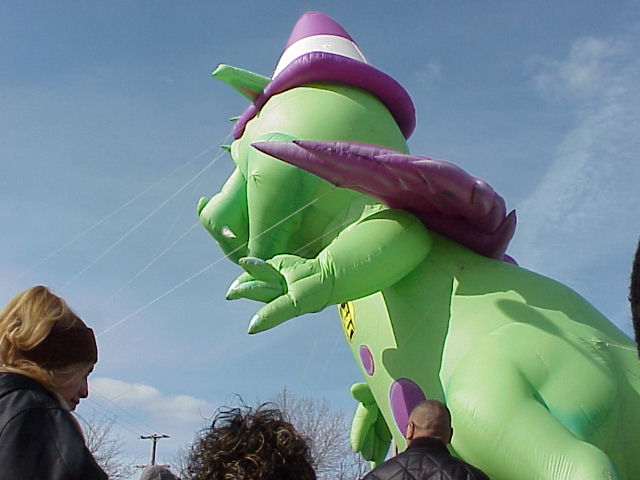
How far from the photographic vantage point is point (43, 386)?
1.63 metres

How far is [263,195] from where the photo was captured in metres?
5.48

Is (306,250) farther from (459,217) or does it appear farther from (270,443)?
(270,443)

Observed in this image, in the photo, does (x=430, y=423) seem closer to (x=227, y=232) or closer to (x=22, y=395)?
(x=22, y=395)

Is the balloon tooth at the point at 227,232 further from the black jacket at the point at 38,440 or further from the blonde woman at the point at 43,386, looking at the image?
the black jacket at the point at 38,440

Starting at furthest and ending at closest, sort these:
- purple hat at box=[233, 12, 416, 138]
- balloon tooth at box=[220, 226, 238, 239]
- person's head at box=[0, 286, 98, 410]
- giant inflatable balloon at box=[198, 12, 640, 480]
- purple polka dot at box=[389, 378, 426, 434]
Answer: balloon tooth at box=[220, 226, 238, 239]
purple hat at box=[233, 12, 416, 138]
purple polka dot at box=[389, 378, 426, 434]
giant inflatable balloon at box=[198, 12, 640, 480]
person's head at box=[0, 286, 98, 410]

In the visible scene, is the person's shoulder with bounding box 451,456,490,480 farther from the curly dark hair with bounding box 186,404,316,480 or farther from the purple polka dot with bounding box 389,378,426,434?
the purple polka dot with bounding box 389,378,426,434

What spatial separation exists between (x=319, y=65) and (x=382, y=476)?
12.6 ft

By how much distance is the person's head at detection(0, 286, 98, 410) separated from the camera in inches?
64.6

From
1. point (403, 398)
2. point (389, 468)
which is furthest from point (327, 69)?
point (389, 468)

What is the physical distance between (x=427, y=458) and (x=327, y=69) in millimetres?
3794

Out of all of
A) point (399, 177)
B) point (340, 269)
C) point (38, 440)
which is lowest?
point (38, 440)

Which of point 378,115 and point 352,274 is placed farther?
point 378,115

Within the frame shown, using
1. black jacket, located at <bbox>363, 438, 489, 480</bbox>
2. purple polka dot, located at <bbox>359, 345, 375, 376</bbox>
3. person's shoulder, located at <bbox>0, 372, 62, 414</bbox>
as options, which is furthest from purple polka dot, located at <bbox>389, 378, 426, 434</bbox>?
person's shoulder, located at <bbox>0, 372, 62, 414</bbox>

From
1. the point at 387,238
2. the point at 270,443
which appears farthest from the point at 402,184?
the point at 270,443
